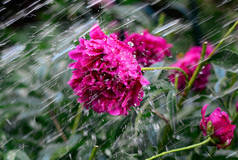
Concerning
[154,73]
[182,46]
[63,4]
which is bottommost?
[182,46]

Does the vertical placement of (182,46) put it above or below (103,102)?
below

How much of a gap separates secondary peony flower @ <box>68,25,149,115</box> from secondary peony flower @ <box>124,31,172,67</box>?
117mm

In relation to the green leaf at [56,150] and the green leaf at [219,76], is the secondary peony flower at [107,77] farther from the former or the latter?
the green leaf at [219,76]

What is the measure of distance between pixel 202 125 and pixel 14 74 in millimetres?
297

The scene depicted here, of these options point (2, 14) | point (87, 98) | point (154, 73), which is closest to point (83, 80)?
point (87, 98)

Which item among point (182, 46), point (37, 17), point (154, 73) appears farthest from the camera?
point (182, 46)

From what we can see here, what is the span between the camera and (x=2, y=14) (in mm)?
490

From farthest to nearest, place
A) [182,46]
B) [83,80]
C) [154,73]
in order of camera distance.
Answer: [182,46], [154,73], [83,80]

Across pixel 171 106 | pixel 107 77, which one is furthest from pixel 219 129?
pixel 107 77

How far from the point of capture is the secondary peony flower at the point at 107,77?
1.04 feet

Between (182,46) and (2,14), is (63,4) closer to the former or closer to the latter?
(2,14)

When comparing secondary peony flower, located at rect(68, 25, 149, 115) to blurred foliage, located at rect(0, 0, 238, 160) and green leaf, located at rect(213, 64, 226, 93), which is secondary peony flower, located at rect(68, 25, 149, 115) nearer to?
blurred foliage, located at rect(0, 0, 238, 160)

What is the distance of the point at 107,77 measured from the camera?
1.06ft

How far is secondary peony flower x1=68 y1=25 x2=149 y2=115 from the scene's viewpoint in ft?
1.04
